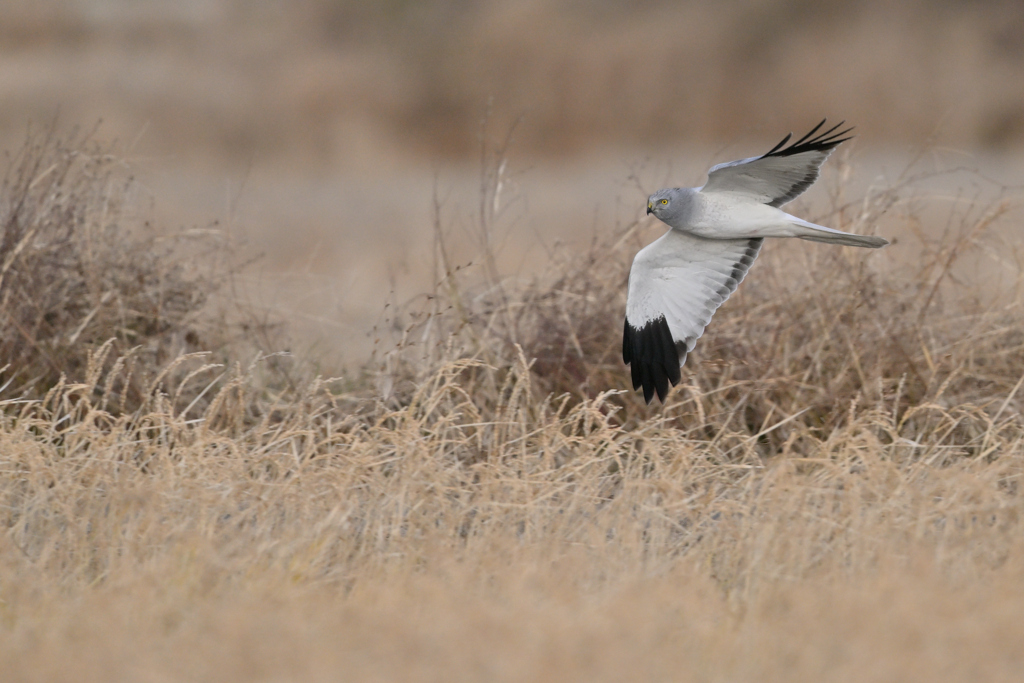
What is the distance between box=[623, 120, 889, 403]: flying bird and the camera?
4.08 metres

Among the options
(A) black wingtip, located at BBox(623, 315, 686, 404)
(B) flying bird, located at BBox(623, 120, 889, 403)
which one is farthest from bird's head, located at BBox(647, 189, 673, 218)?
(A) black wingtip, located at BBox(623, 315, 686, 404)

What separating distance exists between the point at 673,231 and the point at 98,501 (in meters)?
2.24

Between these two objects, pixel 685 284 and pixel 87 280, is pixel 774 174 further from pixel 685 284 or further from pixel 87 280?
pixel 87 280

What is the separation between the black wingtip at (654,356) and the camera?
14.4 feet

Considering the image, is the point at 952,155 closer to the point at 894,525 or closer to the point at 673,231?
the point at 673,231

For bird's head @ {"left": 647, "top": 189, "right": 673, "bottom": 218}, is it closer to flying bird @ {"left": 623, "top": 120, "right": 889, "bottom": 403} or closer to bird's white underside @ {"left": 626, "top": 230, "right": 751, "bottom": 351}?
flying bird @ {"left": 623, "top": 120, "right": 889, "bottom": 403}

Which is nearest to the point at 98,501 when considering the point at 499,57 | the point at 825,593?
the point at 825,593

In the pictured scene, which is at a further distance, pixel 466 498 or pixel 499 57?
pixel 499 57

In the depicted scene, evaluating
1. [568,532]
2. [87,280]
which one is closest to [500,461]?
[568,532]

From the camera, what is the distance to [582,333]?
5.26 metres

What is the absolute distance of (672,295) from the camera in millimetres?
4473

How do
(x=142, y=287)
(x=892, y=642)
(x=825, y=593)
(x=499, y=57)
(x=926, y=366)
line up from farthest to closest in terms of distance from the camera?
(x=499, y=57) → (x=142, y=287) → (x=926, y=366) → (x=825, y=593) → (x=892, y=642)

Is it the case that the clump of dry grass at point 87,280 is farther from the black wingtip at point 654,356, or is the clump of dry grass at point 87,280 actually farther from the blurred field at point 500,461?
the black wingtip at point 654,356

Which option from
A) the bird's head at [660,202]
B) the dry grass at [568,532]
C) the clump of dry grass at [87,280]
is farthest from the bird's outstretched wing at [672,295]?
the clump of dry grass at [87,280]
